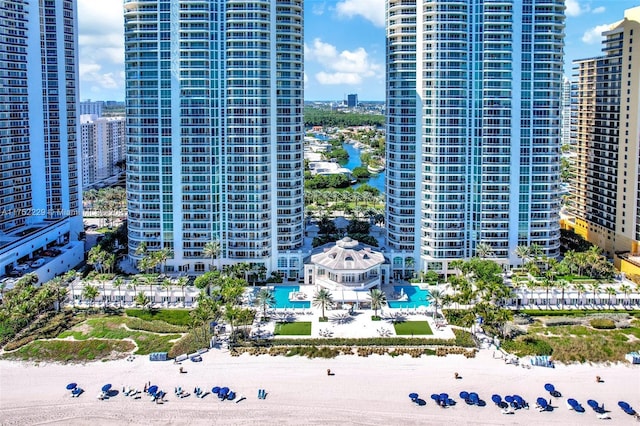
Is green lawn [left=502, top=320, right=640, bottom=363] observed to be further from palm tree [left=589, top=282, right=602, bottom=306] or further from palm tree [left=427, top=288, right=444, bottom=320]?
palm tree [left=427, top=288, right=444, bottom=320]

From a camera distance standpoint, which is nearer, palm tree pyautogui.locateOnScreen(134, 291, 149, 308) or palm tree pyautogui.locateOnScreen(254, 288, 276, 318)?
palm tree pyautogui.locateOnScreen(254, 288, 276, 318)

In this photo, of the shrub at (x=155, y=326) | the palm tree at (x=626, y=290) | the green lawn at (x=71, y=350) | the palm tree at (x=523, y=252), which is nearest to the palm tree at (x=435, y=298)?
the palm tree at (x=523, y=252)

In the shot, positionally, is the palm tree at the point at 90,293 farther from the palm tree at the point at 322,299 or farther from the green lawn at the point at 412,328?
the green lawn at the point at 412,328

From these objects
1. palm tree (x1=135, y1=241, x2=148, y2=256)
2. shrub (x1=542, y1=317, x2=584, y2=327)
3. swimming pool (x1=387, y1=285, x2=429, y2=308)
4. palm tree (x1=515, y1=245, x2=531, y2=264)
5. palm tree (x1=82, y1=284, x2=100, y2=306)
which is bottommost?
shrub (x1=542, y1=317, x2=584, y2=327)

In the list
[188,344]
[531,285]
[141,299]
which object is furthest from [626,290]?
[141,299]

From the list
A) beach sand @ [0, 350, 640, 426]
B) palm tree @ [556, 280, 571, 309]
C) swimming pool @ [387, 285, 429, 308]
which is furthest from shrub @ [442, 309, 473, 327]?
palm tree @ [556, 280, 571, 309]

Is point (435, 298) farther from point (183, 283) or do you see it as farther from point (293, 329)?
point (183, 283)

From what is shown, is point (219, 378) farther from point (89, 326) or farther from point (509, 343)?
point (509, 343)
